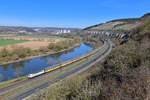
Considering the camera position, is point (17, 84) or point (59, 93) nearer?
point (59, 93)

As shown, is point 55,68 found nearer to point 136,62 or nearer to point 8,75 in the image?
point 8,75

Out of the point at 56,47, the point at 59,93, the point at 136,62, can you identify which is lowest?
the point at 56,47

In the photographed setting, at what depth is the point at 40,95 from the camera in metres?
7.61

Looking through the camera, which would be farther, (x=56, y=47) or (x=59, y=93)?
(x=56, y=47)

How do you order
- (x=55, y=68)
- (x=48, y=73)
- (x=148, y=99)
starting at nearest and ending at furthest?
(x=148, y=99), (x=48, y=73), (x=55, y=68)

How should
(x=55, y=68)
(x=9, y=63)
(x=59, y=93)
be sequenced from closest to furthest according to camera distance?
1. (x=59, y=93)
2. (x=55, y=68)
3. (x=9, y=63)

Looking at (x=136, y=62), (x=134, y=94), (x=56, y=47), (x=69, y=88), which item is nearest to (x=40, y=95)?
(x=69, y=88)

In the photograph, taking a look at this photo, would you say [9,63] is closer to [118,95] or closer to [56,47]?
[56,47]

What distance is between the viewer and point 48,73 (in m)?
29.9

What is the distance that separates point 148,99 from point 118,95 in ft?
4.43

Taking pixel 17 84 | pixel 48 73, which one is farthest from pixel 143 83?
pixel 48 73

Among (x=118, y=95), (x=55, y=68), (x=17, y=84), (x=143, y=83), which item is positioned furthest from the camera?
(x=55, y=68)

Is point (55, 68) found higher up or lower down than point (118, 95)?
lower down

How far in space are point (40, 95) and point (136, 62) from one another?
11.1 metres
